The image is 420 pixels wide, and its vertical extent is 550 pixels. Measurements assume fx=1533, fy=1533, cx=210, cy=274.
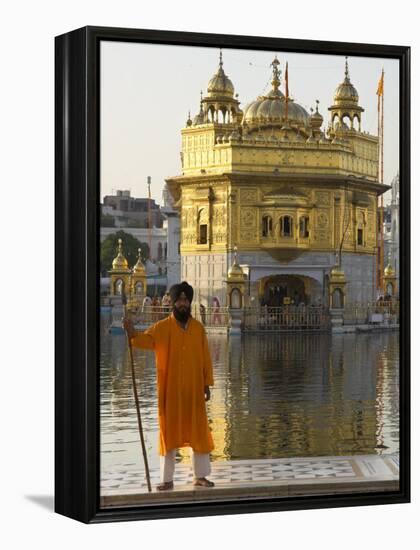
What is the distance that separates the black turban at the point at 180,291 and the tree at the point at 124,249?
26cm

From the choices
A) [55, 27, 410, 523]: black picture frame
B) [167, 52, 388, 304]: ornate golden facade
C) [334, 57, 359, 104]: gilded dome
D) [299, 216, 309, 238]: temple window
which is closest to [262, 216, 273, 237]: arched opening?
[167, 52, 388, 304]: ornate golden facade

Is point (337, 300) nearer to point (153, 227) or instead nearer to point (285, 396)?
point (285, 396)

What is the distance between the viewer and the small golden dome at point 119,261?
348 inches

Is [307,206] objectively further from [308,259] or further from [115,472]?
A: [115,472]

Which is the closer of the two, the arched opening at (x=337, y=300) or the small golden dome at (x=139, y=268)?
the small golden dome at (x=139, y=268)

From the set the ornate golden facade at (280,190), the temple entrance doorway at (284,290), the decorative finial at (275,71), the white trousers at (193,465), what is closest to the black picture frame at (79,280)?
the white trousers at (193,465)

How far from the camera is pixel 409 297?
9.66 m

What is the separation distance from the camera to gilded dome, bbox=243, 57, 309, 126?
9.41 meters

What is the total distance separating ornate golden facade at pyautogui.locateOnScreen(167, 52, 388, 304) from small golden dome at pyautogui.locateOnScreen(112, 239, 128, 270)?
61 centimetres

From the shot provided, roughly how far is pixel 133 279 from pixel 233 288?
2.64ft

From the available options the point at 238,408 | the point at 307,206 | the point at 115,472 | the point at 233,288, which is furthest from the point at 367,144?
the point at 115,472

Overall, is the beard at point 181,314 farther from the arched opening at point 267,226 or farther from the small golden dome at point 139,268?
the arched opening at point 267,226

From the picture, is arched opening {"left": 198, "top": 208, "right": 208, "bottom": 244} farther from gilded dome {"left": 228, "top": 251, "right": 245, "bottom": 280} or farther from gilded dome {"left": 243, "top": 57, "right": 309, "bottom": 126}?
gilded dome {"left": 243, "top": 57, "right": 309, "bottom": 126}

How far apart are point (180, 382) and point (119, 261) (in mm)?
805
